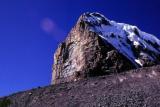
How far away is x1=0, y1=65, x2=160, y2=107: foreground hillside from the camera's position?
15.5 metres

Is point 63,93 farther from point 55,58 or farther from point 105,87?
point 55,58

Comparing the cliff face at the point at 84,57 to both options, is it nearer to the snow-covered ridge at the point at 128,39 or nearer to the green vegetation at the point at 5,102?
the snow-covered ridge at the point at 128,39

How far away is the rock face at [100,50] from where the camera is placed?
3438 cm

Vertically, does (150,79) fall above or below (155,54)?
below

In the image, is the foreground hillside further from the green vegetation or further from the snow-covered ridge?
the snow-covered ridge

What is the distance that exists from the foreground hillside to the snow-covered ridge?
16532mm

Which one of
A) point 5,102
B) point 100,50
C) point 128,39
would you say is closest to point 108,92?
point 5,102

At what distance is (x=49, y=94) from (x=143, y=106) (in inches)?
250

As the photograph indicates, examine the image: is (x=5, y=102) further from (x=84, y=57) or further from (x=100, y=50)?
(x=84, y=57)

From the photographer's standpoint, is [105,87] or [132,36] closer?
[105,87]

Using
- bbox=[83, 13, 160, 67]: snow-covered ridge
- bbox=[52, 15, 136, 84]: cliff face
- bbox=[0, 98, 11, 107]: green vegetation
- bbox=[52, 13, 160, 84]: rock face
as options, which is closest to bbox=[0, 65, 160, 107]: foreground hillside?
bbox=[0, 98, 11, 107]: green vegetation

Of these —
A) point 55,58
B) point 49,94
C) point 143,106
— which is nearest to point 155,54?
point 55,58

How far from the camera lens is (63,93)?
1916 centimetres

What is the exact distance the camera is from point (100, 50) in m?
35.8
